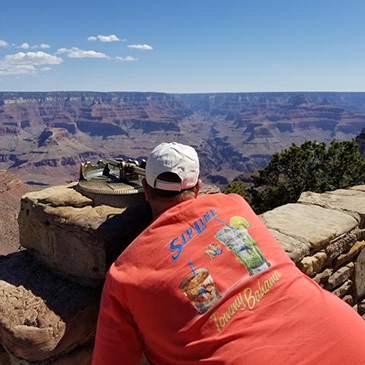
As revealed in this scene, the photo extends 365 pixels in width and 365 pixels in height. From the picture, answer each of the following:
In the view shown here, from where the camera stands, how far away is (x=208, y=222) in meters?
1.66

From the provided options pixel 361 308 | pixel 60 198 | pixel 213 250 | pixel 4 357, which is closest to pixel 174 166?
pixel 213 250

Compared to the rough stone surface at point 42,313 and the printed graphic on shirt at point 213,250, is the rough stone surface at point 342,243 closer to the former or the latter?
the printed graphic on shirt at point 213,250

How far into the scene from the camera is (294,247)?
2852mm

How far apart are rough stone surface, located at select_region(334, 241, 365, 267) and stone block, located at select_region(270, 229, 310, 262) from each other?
0.66 metres

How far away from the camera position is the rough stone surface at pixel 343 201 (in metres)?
3.81

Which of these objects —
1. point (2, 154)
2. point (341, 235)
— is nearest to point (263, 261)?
point (341, 235)

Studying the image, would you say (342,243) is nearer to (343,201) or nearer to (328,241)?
(328,241)

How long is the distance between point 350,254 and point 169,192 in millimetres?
2479

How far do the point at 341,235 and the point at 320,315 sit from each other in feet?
6.86

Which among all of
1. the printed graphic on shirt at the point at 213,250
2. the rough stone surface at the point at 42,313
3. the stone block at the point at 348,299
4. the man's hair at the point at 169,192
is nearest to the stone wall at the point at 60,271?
the rough stone surface at the point at 42,313

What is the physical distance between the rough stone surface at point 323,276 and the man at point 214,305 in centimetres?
162

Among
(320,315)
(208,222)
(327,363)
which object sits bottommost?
(327,363)

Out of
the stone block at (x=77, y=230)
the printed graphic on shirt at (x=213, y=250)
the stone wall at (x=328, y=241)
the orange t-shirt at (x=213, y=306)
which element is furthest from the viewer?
the stone wall at (x=328, y=241)

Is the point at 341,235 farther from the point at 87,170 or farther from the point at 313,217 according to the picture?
the point at 87,170
